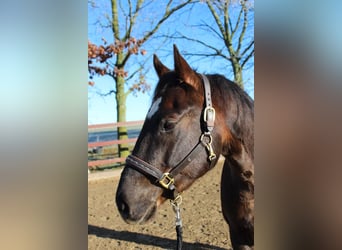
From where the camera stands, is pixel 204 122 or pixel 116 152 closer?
pixel 204 122


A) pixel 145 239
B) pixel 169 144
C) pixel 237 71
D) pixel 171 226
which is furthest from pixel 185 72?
pixel 145 239

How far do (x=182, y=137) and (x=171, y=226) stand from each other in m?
0.70

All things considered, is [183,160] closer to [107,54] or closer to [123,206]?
[123,206]

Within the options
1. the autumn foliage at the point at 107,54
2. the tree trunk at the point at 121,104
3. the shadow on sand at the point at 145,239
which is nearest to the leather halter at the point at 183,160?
the tree trunk at the point at 121,104

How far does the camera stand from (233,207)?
1354 millimetres

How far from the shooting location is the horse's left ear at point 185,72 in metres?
1.10

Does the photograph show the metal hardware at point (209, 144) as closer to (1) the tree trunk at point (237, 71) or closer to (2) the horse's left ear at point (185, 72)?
(2) the horse's left ear at point (185, 72)

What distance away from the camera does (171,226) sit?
161 centimetres

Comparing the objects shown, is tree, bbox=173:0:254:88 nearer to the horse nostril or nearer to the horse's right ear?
the horse's right ear
